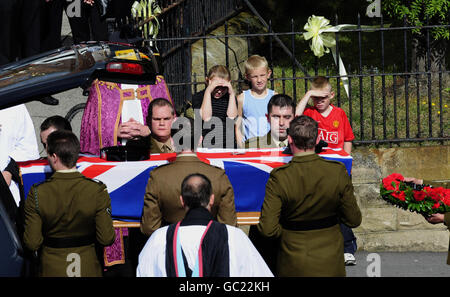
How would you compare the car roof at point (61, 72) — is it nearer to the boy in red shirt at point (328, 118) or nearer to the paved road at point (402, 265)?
the boy in red shirt at point (328, 118)

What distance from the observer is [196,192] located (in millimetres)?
4074

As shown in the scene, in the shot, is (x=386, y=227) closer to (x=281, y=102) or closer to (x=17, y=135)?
(x=281, y=102)

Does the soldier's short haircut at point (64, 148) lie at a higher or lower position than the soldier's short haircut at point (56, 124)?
lower

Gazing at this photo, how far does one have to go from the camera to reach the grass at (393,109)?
851 centimetres

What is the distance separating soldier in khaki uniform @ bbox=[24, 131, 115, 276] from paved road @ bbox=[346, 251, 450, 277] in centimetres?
340

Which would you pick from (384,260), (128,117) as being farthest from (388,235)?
(128,117)

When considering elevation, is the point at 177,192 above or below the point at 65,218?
above

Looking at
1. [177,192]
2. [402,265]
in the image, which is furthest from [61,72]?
[402,265]

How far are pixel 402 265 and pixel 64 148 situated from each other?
175 inches

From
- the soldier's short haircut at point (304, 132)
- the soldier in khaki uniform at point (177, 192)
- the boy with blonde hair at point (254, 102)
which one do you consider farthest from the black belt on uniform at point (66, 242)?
the boy with blonde hair at point (254, 102)

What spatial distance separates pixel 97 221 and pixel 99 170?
75cm

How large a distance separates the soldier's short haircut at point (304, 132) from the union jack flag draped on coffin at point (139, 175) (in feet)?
2.16

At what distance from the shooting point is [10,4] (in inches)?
370

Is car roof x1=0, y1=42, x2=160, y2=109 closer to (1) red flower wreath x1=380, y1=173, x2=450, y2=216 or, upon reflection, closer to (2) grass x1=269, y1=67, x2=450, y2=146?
(1) red flower wreath x1=380, y1=173, x2=450, y2=216
